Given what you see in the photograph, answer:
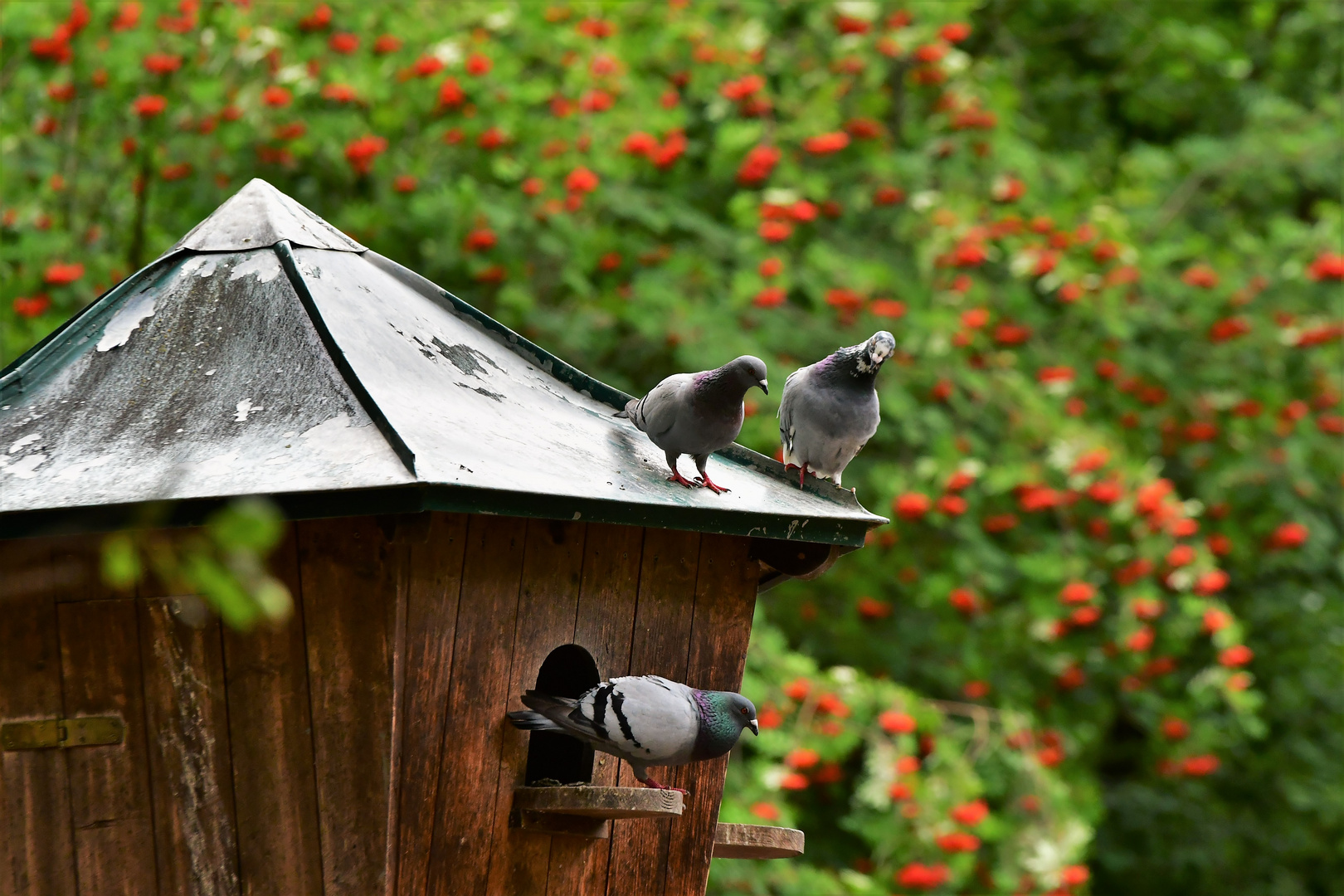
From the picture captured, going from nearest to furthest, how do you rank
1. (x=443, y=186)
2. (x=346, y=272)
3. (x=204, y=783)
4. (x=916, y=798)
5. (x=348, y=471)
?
(x=348, y=471) < (x=204, y=783) < (x=346, y=272) < (x=916, y=798) < (x=443, y=186)

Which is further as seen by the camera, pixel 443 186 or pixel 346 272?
pixel 443 186

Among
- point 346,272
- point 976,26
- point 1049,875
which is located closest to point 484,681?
point 346,272

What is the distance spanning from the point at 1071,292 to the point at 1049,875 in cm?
217

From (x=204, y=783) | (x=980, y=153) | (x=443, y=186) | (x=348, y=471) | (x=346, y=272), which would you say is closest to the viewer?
(x=348, y=471)

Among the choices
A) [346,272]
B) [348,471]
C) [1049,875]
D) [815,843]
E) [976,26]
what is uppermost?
[976,26]

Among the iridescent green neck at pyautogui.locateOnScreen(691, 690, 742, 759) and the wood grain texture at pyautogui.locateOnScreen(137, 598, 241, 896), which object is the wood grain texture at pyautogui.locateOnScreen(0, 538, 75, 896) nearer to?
the wood grain texture at pyautogui.locateOnScreen(137, 598, 241, 896)

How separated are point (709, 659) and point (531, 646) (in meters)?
0.47

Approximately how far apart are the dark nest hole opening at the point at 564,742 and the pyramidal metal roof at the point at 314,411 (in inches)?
15.7

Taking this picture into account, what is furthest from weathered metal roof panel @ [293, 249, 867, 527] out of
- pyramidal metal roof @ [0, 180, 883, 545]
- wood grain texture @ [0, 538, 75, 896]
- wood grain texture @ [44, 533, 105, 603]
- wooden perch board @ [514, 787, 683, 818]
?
wood grain texture @ [0, 538, 75, 896]

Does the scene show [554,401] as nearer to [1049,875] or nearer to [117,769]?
[117,769]

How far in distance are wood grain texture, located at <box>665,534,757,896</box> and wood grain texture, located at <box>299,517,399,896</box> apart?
Answer: 0.74m

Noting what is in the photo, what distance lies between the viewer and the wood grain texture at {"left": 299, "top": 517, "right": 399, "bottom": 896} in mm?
2189

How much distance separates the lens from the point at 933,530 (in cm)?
591

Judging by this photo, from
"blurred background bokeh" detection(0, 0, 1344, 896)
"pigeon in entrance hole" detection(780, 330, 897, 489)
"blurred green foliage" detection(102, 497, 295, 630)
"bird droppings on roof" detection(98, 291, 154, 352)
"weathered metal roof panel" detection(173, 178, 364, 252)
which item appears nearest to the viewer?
"blurred green foliage" detection(102, 497, 295, 630)
